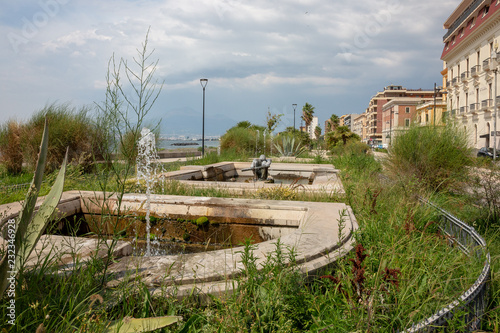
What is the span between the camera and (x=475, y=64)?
34.1 meters

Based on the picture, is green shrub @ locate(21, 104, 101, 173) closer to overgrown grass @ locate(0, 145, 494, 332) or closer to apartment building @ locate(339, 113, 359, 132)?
overgrown grass @ locate(0, 145, 494, 332)

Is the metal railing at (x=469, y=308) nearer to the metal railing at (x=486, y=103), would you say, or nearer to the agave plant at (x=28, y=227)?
the agave plant at (x=28, y=227)

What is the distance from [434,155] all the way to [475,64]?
112 feet

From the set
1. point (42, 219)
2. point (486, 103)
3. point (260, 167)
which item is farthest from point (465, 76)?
point (42, 219)

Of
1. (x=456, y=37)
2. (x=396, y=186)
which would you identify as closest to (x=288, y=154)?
(x=396, y=186)

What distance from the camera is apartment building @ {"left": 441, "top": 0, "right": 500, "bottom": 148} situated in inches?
1170

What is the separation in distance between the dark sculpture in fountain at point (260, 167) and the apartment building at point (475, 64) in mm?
23174

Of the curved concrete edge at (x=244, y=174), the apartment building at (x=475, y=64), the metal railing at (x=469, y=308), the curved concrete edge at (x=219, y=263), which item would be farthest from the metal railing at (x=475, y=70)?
the metal railing at (x=469, y=308)

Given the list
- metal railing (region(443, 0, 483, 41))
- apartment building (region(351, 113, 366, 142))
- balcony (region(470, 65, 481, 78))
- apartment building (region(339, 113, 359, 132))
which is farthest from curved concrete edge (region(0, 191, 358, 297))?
apartment building (region(339, 113, 359, 132))

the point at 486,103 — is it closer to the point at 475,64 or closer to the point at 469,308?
the point at 475,64

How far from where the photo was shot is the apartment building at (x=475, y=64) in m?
29.7

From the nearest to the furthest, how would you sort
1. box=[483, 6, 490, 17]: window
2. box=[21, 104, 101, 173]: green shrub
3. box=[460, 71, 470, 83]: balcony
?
box=[21, 104, 101, 173]: green shrub, box=[483, 6, 490, 17]: window, box=[460, 71, 470, 83]: balcony

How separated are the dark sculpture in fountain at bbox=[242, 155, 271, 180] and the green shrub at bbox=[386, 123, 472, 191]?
321 centimetres

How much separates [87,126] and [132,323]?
31.5 ft
